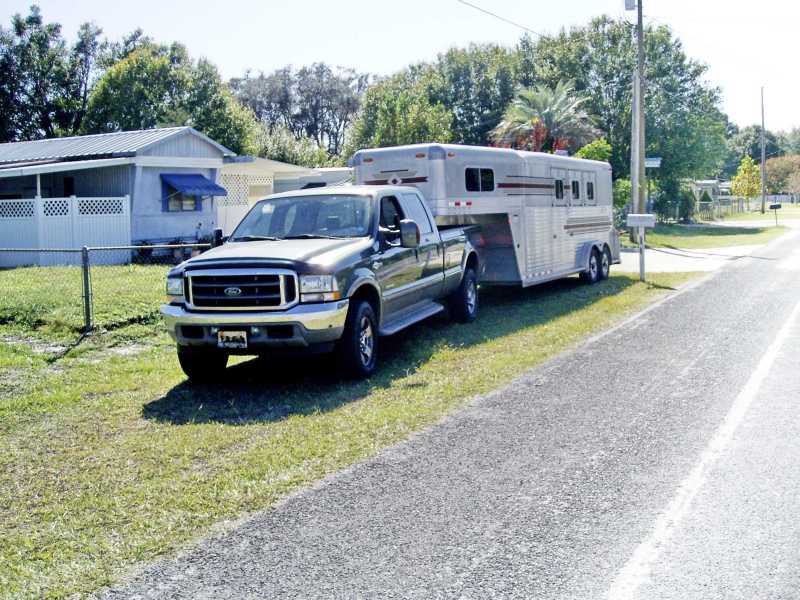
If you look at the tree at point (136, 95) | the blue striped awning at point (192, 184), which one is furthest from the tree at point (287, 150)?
the blue striped awning at point (192, 184)

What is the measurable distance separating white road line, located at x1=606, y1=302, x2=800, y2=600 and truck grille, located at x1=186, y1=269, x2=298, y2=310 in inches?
162

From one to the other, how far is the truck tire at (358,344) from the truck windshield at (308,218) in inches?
42.0

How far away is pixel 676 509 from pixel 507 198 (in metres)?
10.3

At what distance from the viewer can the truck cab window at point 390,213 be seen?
10.9 m

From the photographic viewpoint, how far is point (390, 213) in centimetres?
1107

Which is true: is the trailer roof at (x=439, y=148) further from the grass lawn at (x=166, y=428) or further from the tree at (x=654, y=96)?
the tree at (x=654, y=96)

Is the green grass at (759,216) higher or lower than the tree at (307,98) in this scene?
lower

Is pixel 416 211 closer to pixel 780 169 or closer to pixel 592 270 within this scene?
pixel 592 270

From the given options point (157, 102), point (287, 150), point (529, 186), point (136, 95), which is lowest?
point (529, 186)

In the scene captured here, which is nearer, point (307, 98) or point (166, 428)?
point (166, 428)

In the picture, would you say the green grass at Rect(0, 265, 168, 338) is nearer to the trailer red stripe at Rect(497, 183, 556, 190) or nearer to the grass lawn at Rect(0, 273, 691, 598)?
the grass lawn at Rect(0, 273, 691, 598)

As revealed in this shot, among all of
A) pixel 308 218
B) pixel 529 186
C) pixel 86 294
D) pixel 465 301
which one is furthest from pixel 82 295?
pixel 529 186

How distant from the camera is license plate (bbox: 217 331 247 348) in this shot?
8797 mm

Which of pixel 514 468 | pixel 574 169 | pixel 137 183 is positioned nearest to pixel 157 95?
pixel 137 183
